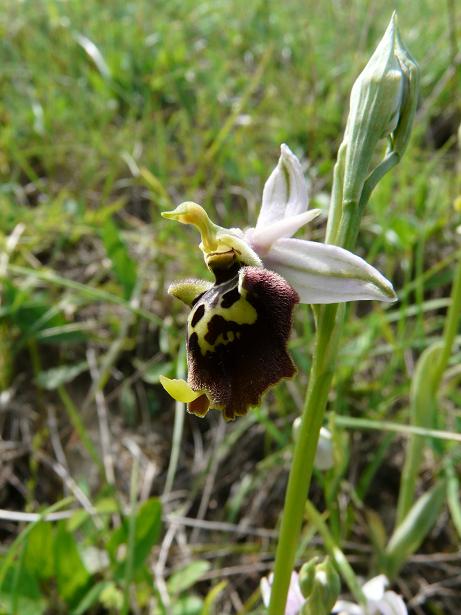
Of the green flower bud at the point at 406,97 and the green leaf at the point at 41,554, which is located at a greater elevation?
the green flower bud at the point at 406,97

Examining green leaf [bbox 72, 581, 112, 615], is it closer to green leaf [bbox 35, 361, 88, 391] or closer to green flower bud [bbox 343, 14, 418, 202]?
green leaf [bbox 35, 361, 88, 391]

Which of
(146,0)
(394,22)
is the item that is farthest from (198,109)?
(394,22)

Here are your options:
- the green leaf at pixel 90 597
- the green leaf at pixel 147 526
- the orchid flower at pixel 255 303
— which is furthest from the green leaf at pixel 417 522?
the orchid flower at pixel 255 303

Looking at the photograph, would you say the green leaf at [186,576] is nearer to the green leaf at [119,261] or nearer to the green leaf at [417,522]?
the green leaf at [417,522]

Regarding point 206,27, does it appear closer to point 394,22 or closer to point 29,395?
point 29,395

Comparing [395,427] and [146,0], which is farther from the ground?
[146,0]
